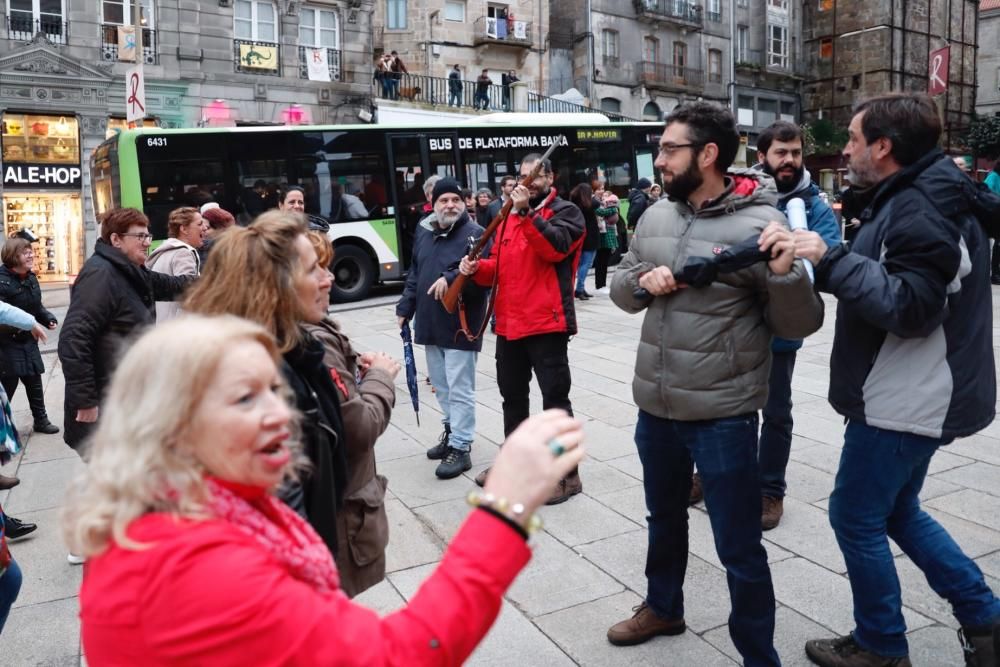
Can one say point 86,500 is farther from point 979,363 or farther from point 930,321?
point 979,363

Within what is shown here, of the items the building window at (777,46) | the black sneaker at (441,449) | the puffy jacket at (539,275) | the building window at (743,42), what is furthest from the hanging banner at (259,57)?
the building window at (777,46)

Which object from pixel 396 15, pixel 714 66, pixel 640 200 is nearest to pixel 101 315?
pixel 640 200

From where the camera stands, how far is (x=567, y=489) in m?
4.73

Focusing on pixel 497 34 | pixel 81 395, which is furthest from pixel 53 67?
pixel 81 395

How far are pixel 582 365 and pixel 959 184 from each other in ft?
19.4

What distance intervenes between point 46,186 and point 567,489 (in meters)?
19.8

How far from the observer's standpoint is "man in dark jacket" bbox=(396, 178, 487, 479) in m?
5.35

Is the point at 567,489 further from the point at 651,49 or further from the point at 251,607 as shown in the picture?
the point at 651,49

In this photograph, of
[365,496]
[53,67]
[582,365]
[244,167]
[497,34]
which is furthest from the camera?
[497,34]

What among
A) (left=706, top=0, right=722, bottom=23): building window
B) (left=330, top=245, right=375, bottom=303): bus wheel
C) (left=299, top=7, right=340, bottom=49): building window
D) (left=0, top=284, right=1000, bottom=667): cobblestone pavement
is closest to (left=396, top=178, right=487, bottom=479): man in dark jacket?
(left=0, top=284, right=1000, bottom=667): cobblestone pavement

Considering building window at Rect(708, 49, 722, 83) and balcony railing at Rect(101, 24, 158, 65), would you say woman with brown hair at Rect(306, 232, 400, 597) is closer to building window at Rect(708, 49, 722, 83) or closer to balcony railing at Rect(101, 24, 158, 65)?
balcony railing at Rect(101, 24, 158, 65)

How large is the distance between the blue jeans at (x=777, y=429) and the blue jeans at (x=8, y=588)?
3.21 metres

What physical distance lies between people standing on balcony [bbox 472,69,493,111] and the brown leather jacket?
88.6 feet

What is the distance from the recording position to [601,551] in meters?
4.04
